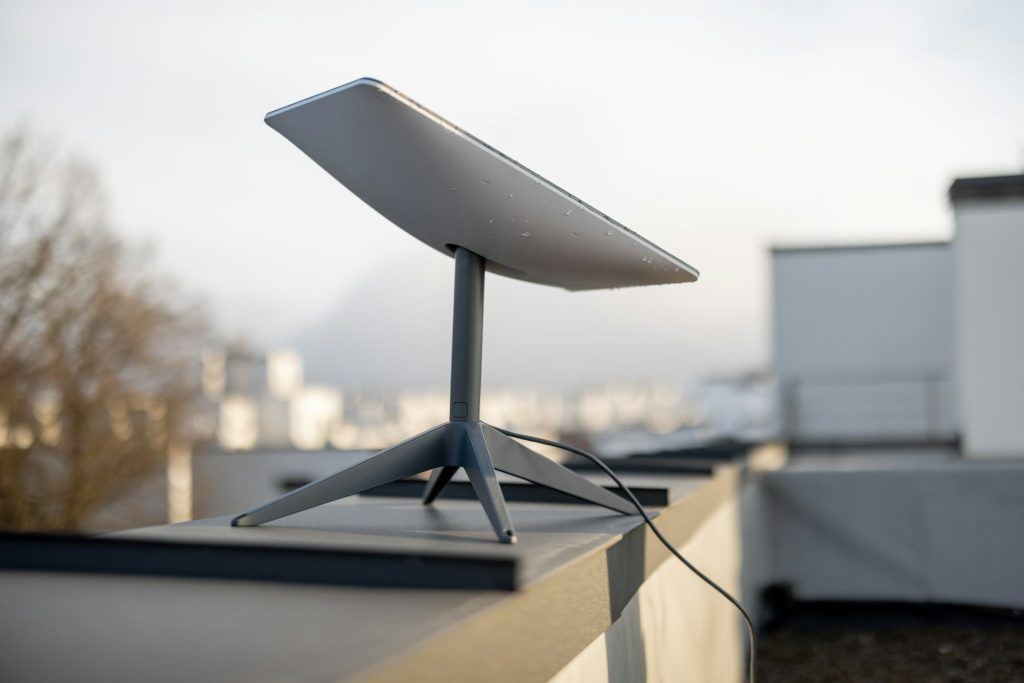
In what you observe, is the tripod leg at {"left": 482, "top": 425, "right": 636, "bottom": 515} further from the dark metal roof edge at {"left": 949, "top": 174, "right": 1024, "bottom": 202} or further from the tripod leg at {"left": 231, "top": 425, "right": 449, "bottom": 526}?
the dark metal roof edge at {"left": 949, "top": 174, "right": 1024, "bottom": 202}

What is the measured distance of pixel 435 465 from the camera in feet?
3.65

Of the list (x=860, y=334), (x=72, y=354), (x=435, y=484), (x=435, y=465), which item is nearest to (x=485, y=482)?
(x=435, y=465)

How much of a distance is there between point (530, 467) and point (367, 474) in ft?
0.70

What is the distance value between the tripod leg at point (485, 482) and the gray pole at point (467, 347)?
3cm

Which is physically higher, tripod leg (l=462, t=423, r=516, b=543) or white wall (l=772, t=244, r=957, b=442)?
white wall (l=772, t=244, r=957, b=442)

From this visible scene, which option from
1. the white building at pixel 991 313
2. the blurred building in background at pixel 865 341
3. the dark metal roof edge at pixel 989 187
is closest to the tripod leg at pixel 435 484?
the white building at pixel 991 313

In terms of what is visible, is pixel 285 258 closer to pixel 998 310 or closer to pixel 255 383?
pixel 255 383

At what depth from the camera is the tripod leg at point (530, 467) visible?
1.11 m

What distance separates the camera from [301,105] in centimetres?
92

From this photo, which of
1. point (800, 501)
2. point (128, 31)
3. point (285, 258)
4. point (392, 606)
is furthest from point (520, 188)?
point (285, 258)

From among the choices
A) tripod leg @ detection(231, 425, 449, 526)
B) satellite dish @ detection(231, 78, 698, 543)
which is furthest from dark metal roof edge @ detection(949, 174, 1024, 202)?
tripod leg @ detection(231, 425, 449, 526)

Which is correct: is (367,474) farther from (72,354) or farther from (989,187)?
(72,354)

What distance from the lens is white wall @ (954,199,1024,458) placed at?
16.2 ft

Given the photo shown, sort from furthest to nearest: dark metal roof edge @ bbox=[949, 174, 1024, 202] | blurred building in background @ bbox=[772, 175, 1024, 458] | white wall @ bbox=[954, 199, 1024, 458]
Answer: blurred building in background @ bbox=[772, 175, 1024, 458]
dark metal roof edge @ bbox=[949, 174, 1024, 202]
white wall @ bbox=[954, 199, 1024, 458]
